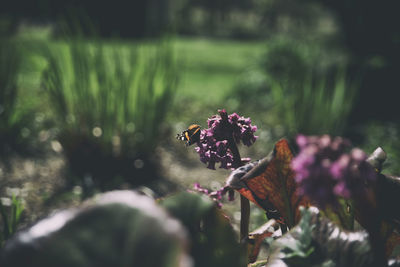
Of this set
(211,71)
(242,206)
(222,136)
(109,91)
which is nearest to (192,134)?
(222,136)

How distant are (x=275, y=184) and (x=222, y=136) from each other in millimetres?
194

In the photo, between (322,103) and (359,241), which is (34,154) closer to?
(322,103)

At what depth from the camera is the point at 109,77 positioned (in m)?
2.71

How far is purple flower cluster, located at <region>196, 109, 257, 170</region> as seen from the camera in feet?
3.69

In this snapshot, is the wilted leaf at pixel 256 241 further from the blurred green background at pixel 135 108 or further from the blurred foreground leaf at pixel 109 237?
the blurred green background at pixel 135 108

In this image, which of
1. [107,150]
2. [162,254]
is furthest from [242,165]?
[107,150]

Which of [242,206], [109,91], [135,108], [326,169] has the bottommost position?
[135,108]

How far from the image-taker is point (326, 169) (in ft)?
2.32

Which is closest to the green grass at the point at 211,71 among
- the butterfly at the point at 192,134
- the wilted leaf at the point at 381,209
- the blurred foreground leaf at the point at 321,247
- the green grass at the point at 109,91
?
the green grass at the point at 109,91

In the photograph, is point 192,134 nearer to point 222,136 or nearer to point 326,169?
point 222,136

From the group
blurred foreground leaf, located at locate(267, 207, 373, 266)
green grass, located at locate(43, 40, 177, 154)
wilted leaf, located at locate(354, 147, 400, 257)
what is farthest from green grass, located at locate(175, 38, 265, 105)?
blurred foreground leaf, located at locate(267, 207, 373, 266)

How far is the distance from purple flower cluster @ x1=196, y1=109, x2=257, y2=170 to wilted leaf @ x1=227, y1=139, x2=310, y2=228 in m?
0.07

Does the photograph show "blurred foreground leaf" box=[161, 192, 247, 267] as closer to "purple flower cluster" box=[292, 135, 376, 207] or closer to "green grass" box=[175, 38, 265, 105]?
"purple flower cluster" box=[292, 135, 376, 207]

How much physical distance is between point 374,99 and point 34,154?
12.4 ft
